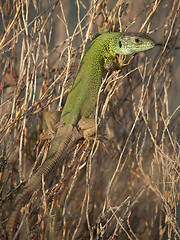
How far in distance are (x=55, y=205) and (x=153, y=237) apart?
3.18 feet

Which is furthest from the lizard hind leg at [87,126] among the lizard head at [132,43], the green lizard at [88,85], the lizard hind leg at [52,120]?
the lizard head at [132,43]

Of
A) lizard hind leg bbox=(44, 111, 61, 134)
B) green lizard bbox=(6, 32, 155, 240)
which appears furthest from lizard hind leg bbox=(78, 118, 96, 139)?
lizard hind leg bbox=(44, 111, 61, 134)

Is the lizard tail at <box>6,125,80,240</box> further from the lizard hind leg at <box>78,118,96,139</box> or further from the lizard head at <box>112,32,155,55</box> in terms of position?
the lizard head at <box>112,32,155,55</box>

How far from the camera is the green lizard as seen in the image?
1.48m

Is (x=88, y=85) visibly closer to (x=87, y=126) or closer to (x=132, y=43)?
(x=87, y=126)

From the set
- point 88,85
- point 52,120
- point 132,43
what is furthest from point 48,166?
point 132,43

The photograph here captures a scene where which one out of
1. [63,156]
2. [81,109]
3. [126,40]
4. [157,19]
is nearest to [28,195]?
[63,156]

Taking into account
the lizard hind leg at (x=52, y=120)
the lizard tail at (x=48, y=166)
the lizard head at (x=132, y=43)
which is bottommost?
the lizard tail at (x=48, y=166)

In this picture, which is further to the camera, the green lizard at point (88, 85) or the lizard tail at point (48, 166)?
the green lizard at point (88, 85)

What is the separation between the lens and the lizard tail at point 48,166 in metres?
1.00

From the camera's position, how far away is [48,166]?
124 centimetres

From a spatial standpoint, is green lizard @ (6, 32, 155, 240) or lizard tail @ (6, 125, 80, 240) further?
green lizard @ (6, 32, 155, 240)

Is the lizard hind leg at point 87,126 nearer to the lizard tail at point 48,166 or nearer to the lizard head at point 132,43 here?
the lizard tail at point 48,166

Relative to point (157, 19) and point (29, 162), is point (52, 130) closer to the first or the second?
point (29, 162)
